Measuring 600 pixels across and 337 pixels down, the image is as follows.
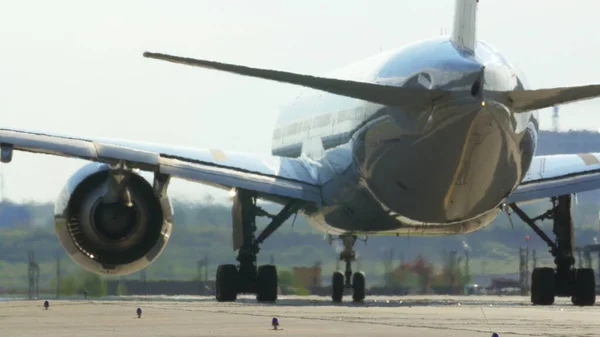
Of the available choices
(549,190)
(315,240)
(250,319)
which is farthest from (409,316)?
(315,240)

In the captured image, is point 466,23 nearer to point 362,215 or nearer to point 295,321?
point 362,215

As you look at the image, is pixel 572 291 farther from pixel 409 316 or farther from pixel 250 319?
pixel 250 319

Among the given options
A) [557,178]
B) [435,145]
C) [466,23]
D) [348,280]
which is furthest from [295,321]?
[348,280]

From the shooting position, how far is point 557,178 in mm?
32500

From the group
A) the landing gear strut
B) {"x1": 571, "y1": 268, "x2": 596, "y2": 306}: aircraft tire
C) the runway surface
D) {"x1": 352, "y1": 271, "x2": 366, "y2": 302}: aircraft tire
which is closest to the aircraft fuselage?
the runway surface

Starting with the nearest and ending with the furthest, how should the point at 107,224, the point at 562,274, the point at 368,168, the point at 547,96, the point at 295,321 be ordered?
the point at 295,321
the point at 547,96
the point at 368,168
the point at 107,224
the point at 562,274

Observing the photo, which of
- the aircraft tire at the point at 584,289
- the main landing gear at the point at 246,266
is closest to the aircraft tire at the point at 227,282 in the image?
the main landing gear at the point at 246,266

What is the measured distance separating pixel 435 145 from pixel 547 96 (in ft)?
7.52

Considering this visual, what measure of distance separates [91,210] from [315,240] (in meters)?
13.2

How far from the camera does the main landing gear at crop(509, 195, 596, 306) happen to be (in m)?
32.6

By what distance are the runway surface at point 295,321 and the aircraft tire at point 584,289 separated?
15.9 ft

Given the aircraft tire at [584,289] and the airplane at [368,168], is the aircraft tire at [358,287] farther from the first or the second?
the aircraft tire at [584,289]

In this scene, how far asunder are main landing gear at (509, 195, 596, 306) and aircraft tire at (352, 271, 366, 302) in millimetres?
5427

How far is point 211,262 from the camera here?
142ft
